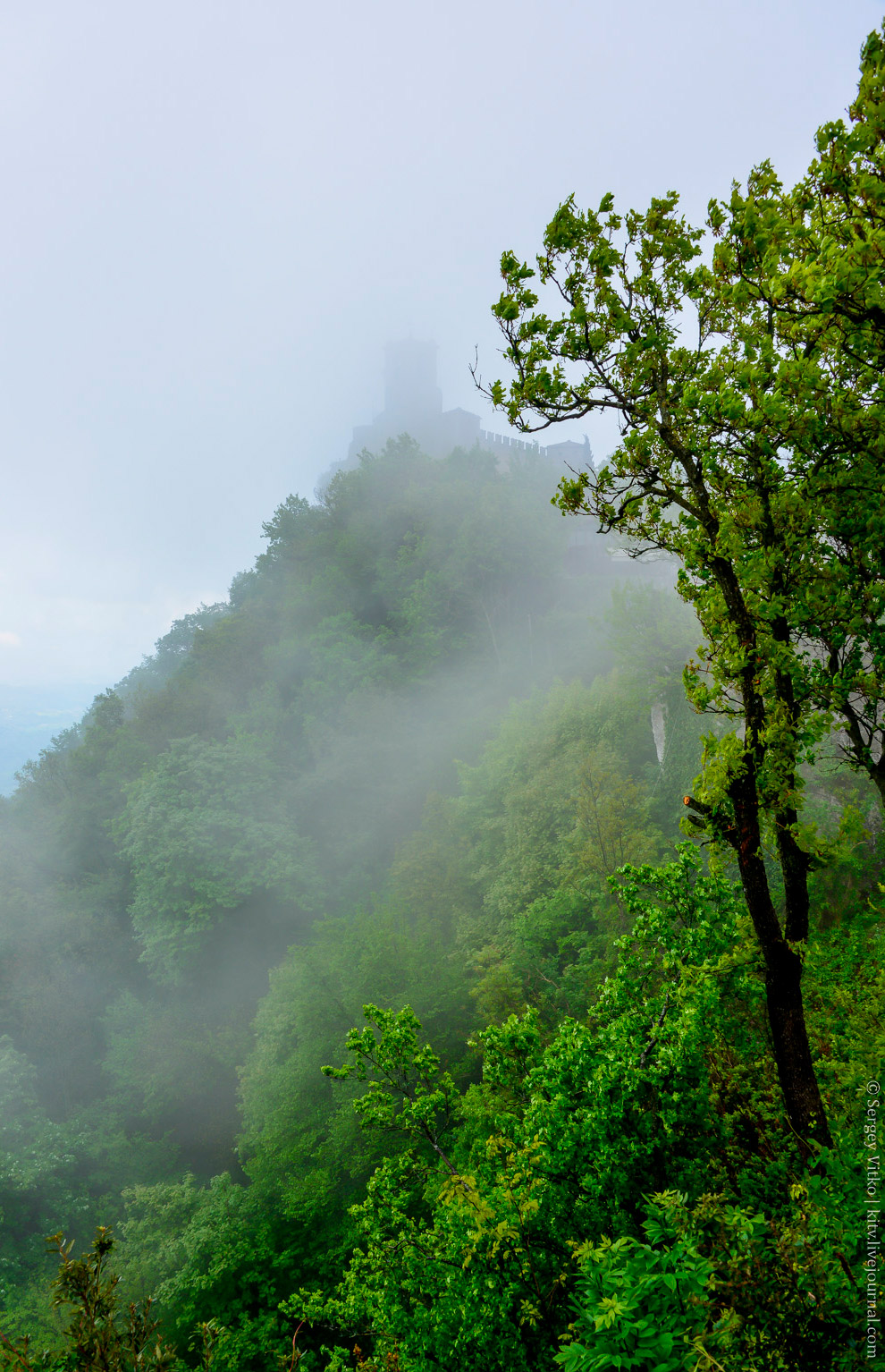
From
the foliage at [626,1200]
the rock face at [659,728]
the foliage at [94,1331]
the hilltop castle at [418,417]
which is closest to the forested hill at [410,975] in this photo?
the foliage at [626,1200]

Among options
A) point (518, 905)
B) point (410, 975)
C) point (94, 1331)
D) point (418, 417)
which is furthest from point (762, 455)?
point (418, 417)

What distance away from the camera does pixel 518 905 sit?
808 inches

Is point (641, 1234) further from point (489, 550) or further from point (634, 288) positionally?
point (489, 550)

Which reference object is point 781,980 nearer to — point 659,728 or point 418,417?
point 659,728

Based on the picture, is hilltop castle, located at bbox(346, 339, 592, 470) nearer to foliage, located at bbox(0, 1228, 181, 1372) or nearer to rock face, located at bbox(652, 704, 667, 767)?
rock face, located at bbox(652, 704, 667, 767)

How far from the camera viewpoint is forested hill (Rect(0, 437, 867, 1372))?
6.07m

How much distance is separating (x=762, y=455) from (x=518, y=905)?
1808 cm

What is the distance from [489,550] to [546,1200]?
117 feet

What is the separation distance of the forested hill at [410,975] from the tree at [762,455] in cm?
94

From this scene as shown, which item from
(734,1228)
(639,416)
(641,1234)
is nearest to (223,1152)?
(641,1234)

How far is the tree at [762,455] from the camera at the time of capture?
4.30m

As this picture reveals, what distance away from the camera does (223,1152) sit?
25000mm

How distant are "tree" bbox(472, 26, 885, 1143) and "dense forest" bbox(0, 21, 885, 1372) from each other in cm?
4

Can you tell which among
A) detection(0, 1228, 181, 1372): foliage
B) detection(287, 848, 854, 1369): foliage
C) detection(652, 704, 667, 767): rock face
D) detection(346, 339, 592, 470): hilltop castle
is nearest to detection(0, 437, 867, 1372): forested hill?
detection(287, 848, 854, 1369): foliage
